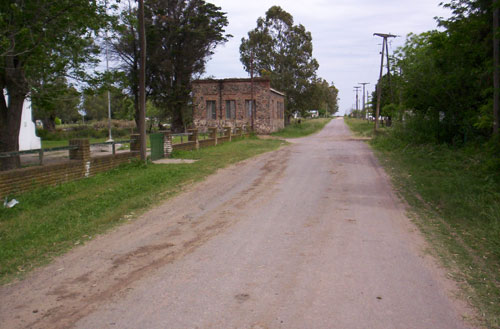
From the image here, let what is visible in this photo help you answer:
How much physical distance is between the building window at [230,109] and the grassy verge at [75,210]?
74.7 feet

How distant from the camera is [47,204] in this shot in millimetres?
9625

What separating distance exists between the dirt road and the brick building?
28.0 m

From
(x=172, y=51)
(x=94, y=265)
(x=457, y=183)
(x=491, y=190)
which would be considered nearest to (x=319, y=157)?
(x=457, y=183)

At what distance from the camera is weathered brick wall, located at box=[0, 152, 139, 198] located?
9898mm

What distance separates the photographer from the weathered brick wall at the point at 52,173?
9898 mm

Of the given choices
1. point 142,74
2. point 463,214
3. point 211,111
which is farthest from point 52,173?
point 211,111

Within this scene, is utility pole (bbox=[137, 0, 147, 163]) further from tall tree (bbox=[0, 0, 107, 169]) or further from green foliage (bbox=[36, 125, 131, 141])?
green foliage (bbox=[36, 125, 131, 141])

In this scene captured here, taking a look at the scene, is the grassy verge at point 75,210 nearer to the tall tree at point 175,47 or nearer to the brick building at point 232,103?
the brick building at point 232,103

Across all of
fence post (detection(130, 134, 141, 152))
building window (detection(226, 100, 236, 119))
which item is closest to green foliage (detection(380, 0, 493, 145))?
fence post (detection(130, 134, 141, 152))

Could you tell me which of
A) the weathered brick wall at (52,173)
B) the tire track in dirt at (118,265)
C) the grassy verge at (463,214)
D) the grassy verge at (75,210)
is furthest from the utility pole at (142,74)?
the grassy verge at (463,214)

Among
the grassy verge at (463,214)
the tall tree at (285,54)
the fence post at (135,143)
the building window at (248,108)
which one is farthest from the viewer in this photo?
the tall tree at (285,54)

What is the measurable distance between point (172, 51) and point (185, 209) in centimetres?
3232

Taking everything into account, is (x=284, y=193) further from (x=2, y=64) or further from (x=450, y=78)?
(x=450, y=78)

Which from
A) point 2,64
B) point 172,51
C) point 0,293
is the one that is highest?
point 172,51
